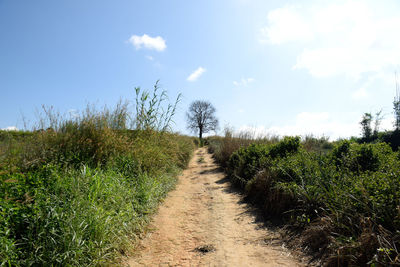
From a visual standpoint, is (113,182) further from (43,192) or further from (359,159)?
(359,159)

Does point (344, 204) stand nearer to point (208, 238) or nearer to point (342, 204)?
point (342, 204)

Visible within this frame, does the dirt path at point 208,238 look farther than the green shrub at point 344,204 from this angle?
Yes

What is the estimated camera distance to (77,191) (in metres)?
3.06

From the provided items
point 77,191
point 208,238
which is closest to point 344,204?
point 208,238

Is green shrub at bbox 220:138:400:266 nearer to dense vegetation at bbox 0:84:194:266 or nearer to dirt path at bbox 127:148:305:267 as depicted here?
dirt path at bbox 127:148:305:267

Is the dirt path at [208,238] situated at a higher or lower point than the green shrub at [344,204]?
lower

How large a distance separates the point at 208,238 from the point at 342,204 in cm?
201

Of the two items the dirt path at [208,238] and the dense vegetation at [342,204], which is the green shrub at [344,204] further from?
the dirt path at [208,238]

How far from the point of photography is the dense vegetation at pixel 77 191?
239 centimetres

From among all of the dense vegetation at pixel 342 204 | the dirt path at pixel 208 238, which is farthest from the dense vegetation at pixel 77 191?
the dense vegetation at pixel 342 204

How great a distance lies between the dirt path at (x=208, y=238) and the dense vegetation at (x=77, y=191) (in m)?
0.34

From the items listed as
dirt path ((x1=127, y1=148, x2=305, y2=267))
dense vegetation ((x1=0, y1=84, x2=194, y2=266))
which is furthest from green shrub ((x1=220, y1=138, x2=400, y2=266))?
dense vegetation ((x1=0, y1=84, x2=194, y2=266))

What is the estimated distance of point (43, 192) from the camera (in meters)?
3.10

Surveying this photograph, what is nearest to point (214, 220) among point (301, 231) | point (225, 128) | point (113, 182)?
point (301, 231)
